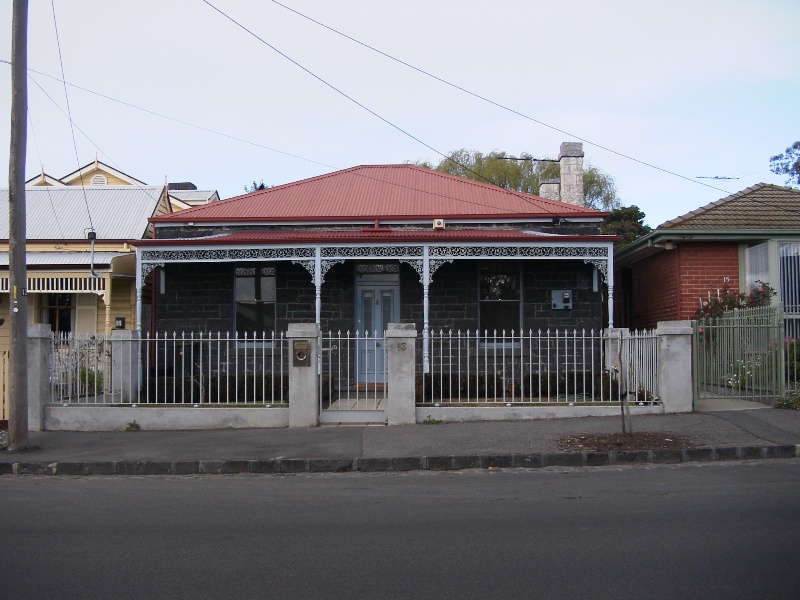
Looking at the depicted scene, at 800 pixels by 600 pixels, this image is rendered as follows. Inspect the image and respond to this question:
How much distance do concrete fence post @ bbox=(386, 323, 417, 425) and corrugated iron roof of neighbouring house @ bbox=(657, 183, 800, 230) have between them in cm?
715

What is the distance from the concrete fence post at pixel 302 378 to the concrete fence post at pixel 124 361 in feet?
8.85

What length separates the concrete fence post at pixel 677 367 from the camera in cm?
1204

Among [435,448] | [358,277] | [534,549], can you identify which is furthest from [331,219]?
[534,549]

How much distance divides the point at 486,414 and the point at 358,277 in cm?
581

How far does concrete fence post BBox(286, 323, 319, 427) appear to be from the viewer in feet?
39.1

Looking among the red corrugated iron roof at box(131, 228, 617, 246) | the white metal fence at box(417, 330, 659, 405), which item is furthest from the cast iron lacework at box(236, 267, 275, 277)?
the white metal fence at box(417, 330, 659, 405)

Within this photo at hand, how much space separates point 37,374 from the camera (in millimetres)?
12336

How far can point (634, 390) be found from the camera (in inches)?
508

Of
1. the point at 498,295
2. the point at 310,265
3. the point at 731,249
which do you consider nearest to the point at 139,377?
the point at 310,265

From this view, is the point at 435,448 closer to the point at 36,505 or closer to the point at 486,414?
the point at 486,414

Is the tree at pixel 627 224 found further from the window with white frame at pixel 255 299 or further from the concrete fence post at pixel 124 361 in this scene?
the concrete fence post at pixel 124 361

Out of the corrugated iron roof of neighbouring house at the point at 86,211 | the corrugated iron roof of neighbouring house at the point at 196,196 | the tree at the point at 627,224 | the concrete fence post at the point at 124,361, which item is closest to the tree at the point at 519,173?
the tree at the point at 627,224

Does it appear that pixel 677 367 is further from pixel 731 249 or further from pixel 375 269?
pixel 375 269

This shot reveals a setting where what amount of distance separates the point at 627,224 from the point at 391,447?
1027 inches
